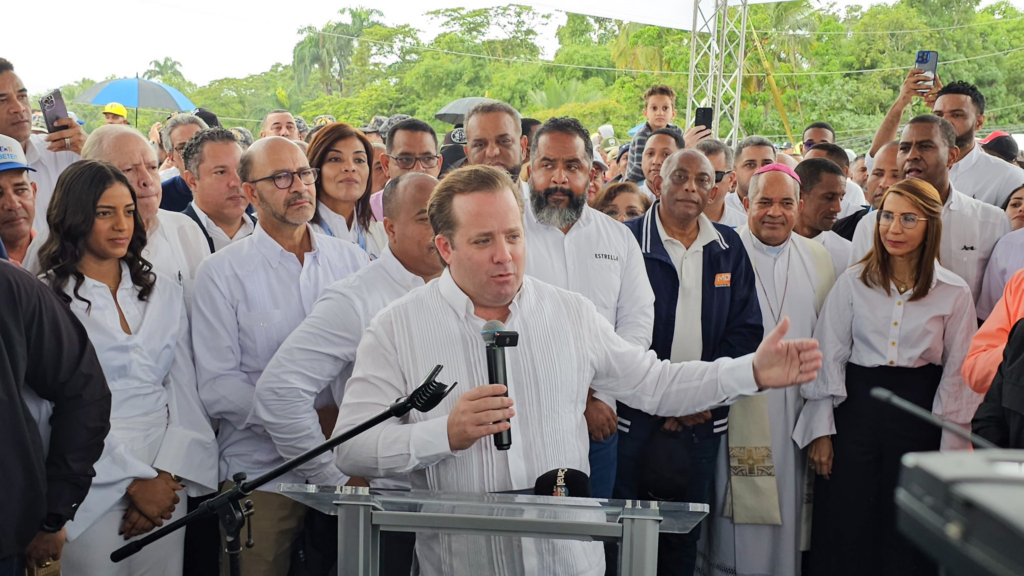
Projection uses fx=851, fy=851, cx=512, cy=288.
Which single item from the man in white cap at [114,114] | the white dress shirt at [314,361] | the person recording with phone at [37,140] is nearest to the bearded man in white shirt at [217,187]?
the person recording with phone at [37,140]

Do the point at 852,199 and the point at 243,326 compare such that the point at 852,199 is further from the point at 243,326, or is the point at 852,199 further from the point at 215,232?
the point at 243,326

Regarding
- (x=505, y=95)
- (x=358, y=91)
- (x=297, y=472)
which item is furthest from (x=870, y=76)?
(x=297, y=472)

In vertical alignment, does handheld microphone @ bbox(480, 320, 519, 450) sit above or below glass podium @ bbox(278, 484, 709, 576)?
above

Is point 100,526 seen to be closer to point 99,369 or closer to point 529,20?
point 99,369

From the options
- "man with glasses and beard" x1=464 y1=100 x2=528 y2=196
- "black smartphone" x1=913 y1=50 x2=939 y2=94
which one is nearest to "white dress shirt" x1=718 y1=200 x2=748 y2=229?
"black smartphone" x1=913 y1=50 x2=939 y2=94

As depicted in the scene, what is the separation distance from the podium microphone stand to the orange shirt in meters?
2.54

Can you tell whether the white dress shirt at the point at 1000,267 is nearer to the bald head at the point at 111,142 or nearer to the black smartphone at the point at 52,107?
the bald head at the point at 111,142

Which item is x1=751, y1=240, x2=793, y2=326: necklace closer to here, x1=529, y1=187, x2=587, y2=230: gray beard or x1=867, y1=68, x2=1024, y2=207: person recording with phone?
x1=529, y1=187, x2=587, y2=230: gray beard

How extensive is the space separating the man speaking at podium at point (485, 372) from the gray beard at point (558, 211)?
1327mm

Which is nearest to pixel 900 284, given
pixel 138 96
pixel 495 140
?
pixel 495 140

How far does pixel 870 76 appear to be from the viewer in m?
30.6

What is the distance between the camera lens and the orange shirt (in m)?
3.55

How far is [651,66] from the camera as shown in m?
34.0

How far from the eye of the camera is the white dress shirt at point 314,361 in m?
3.17
